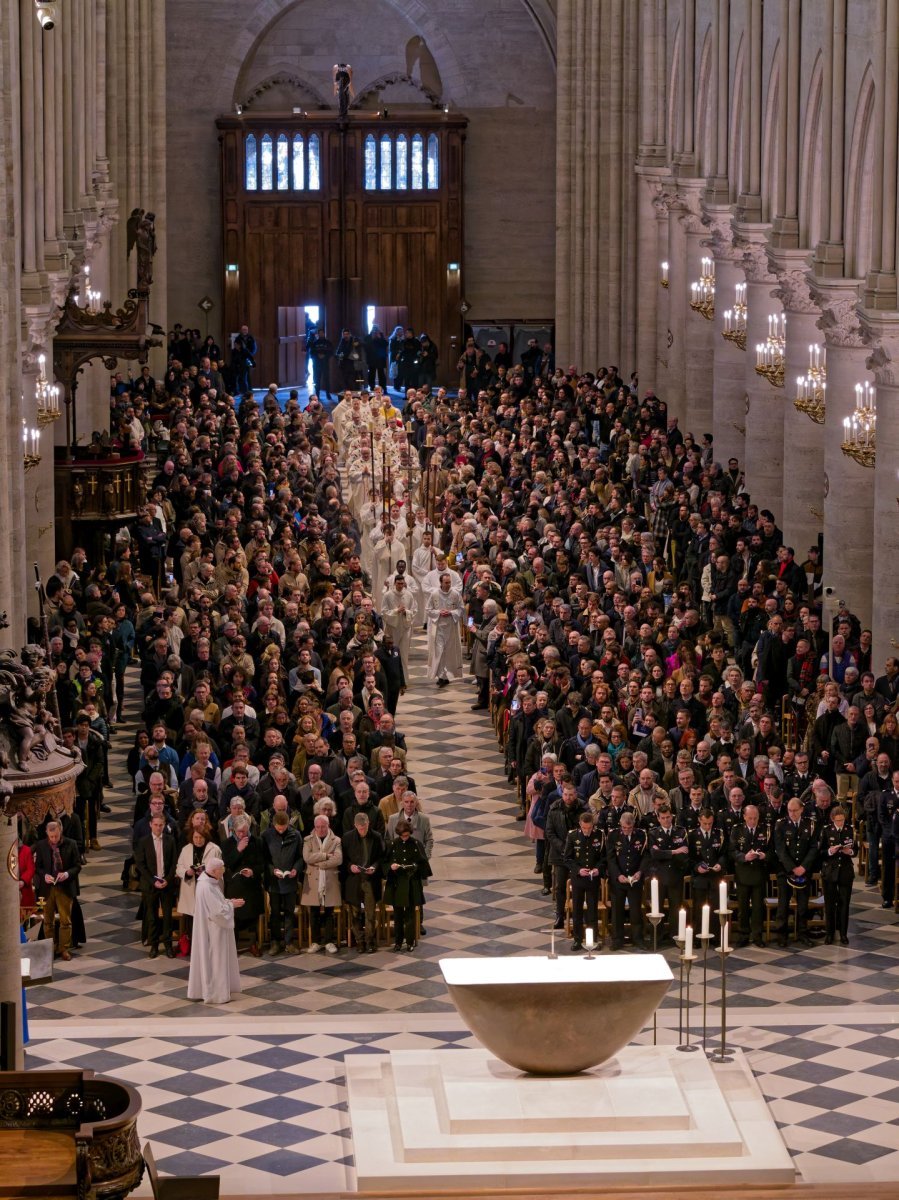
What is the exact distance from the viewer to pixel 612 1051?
64.7 feet

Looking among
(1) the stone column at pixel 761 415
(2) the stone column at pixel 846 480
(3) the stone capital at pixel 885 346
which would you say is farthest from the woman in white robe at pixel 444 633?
(1) the stone column at pixel 761 415

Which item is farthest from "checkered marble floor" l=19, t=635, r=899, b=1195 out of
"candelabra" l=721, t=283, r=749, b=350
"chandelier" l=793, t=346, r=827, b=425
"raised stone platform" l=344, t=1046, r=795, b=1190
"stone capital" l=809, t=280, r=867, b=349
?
"candelabra" l=721, t=283, r=749, b=350

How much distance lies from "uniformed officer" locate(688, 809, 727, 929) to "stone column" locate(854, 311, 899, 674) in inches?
301

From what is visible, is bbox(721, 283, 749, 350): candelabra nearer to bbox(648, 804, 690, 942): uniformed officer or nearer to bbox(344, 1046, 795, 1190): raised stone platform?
bbox(648, 804, 690, 942): uniformed officer

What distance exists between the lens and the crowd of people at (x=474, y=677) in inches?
957

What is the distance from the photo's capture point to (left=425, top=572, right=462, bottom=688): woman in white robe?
3384 centimetres

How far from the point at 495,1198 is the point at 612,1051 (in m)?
2.19

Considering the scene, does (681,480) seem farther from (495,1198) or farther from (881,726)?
(495,1198)

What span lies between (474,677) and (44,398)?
7.01 metres

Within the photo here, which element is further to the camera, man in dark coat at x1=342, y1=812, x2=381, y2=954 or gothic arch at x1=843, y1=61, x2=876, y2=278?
gothic arch at x1=843, y1=61, x2=876, y2=278

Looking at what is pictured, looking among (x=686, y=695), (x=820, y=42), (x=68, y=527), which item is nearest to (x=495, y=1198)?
(x=686, y=695)

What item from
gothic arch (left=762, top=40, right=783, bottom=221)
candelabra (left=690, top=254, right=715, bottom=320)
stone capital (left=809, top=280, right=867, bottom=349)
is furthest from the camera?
candelabra (left=690, top=254, right=715, bottom=320)

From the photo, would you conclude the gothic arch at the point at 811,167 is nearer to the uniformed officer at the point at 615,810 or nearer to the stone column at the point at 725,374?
the stone column at the point at 725,374

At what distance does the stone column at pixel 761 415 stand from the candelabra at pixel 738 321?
1.66 metres
